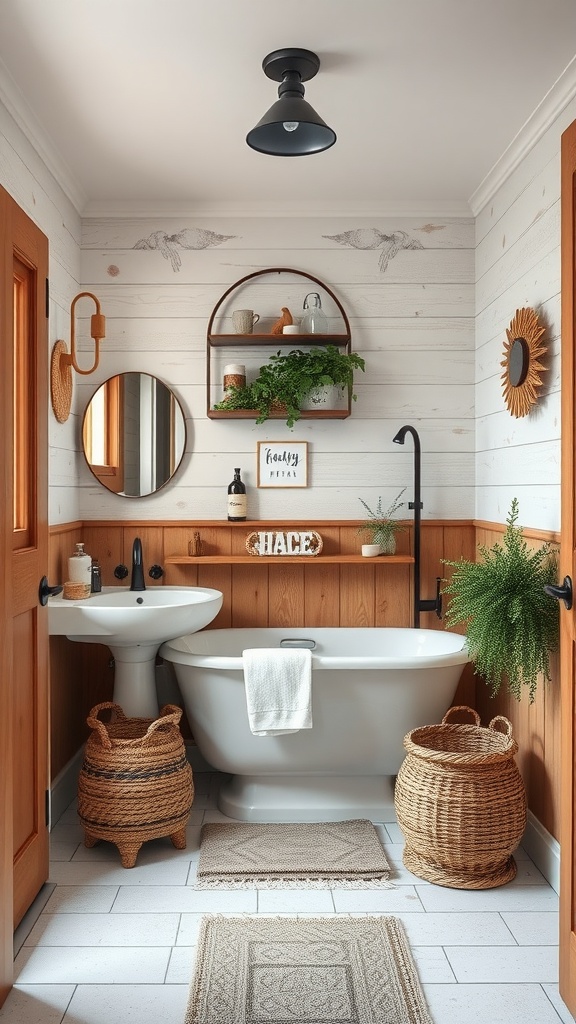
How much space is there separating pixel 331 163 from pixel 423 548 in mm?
1697

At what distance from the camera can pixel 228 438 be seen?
3889 mm

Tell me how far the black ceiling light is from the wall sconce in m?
1.10

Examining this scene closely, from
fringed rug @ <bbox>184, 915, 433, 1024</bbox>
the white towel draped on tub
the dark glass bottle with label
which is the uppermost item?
the dark glass bottle with label

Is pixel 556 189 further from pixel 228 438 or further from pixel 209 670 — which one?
pixel 209 670

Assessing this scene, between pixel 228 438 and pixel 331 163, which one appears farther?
pixel 228 438

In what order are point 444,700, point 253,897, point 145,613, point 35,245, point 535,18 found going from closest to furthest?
1. point 535,18
2. point 35,245
3. point 253,897
4. point 145,613
5. point 444,700

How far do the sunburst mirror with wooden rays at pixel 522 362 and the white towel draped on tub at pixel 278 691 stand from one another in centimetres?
120

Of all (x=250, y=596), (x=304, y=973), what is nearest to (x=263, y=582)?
(x=250, y=596)

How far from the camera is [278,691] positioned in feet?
10.2

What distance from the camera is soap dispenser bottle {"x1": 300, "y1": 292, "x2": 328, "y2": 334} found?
3.76 meters

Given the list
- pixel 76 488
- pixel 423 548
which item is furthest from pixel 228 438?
pixel 423 548

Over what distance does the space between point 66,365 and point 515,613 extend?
207cm

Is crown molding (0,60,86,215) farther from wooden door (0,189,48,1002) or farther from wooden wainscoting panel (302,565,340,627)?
wooden wainscoting panel (302,565,340,627)

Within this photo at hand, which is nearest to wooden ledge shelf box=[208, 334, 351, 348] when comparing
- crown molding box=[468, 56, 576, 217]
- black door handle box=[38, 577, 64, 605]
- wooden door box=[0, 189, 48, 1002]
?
crown molding box=[468, 56, 576, 217]
